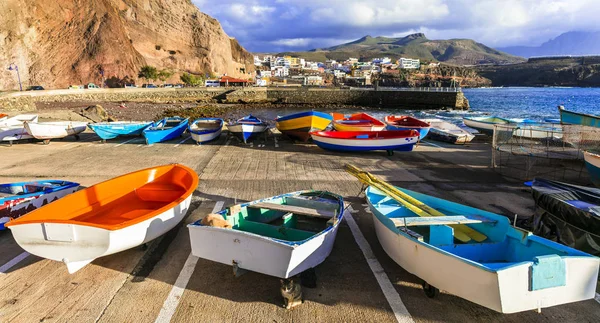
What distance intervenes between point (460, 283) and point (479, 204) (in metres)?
4.59

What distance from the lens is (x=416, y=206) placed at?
543cm

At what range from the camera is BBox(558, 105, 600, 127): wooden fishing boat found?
11.5 meters

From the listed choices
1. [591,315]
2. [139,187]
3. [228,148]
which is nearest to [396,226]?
[591,315]

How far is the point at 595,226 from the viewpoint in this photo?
4453 mm

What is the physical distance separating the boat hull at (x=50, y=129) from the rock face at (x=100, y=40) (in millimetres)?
52368

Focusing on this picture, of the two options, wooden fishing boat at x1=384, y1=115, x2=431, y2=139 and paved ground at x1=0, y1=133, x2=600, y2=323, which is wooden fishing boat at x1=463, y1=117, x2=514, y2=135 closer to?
wooden fishing boat at x1=384, y1=115, x2=431, y2=139

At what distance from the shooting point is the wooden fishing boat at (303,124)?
1476 cm

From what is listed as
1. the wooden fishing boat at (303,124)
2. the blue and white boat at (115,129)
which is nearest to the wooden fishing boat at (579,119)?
the wooden fishing boat at (303,124)

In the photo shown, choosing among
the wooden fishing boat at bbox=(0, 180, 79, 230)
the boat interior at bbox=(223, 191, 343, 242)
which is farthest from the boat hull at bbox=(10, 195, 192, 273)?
the wooden fishing boat at bbox=(0, 180, 79, 230)

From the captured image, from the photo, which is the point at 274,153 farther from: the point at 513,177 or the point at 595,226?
the point at 595,226

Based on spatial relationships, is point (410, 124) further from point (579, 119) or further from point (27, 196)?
point (27, 196)

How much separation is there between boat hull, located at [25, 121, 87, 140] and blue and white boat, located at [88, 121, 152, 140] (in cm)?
108

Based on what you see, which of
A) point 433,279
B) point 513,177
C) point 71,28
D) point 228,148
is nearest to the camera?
point 433,279

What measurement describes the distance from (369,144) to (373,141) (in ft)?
0.65
